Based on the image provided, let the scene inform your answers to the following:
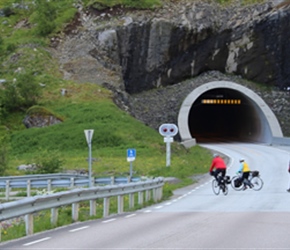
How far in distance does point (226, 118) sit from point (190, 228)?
68994 mm

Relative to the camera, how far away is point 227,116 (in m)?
80.8

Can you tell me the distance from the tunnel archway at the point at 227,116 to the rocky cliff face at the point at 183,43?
3654 millimetres

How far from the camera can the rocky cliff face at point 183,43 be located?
63.1m

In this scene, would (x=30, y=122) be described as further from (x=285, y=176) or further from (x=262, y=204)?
(x=262, y=204)

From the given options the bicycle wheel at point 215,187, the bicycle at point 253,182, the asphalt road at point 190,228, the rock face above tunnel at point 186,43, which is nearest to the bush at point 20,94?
the rock face above tunnel at point 186,43

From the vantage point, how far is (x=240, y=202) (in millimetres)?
21047

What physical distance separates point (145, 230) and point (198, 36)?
54290 mm

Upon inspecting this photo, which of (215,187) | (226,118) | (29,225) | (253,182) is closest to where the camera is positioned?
(29,225)

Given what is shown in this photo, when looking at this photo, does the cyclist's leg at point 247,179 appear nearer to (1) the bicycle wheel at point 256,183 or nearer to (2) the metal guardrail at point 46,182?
(1) the bicycle wheel at point 256,183

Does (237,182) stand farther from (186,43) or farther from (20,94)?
(186,43)

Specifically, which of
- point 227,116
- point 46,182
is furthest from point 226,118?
point 46,182

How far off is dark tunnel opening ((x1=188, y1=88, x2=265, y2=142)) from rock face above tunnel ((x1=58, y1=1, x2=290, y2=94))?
3.80 meters

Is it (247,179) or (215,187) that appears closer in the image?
(215,187)

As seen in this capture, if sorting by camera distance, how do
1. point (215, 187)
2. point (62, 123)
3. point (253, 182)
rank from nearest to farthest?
point (215, 187) < point (253, 182) < point (62, 123)
